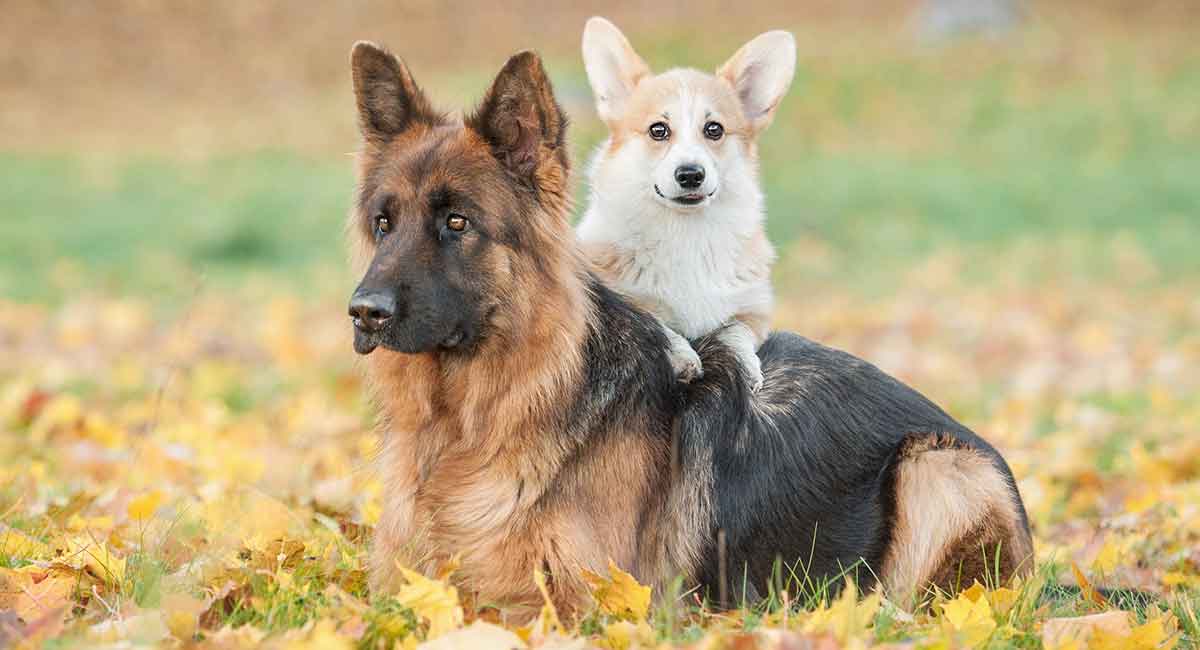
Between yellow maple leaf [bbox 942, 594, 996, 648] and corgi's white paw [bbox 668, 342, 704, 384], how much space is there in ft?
3.23

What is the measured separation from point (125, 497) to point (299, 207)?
525 inches

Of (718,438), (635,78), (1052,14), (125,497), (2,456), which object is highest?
(1052,14)

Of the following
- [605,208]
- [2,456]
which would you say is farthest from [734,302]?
[2,456]

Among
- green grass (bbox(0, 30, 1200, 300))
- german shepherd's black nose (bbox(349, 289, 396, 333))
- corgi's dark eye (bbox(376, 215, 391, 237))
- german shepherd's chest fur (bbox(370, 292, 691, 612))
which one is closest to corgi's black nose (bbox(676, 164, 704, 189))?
german shepherd's chest fur (bbox(370, 292, 691, 612))

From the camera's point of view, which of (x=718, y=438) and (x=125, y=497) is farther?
(x=125, y=497)

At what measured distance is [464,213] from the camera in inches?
135

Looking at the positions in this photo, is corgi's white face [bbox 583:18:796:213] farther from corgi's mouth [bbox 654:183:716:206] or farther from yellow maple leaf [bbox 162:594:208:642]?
yellow maple leaf [bbox 162:594:208:642]

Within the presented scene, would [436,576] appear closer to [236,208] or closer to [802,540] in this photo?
[802,540]

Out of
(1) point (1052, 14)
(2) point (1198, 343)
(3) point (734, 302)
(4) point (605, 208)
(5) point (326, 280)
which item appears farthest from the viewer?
(1) point (1052, 14)

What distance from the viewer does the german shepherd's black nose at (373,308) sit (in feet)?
10.5

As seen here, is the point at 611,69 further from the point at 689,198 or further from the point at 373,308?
the point at 373,308

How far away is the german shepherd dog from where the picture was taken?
3.39 m

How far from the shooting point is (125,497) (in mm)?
4691

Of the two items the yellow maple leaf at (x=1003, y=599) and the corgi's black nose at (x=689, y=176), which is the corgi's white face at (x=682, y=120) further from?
the yellow maple leaf at (x=1003, y=599)
